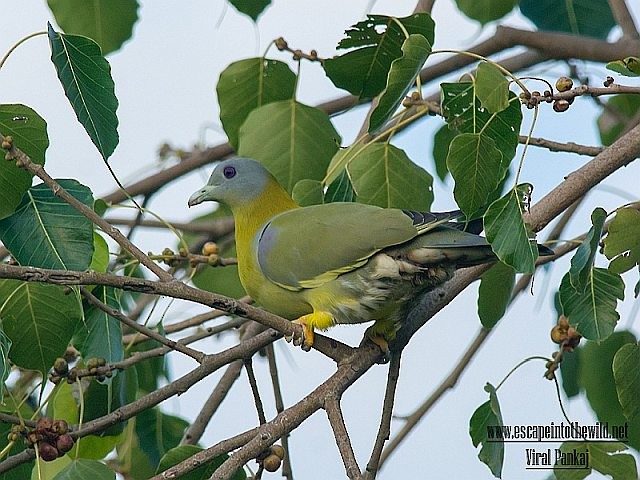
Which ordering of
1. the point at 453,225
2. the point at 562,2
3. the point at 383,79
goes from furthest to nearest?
the point at 562,2 → the point at 383,79 → the point at 453,225

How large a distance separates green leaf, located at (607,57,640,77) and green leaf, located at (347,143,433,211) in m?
0.75

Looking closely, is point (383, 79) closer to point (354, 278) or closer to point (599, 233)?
point (354, 278)

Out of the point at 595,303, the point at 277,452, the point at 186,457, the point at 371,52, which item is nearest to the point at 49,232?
the point at 186,457

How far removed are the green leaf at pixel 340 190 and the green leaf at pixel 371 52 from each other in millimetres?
202

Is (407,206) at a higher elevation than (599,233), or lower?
higher

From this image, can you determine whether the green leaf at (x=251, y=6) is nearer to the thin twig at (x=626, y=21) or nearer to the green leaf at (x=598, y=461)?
the thin twig at (x=626, y=21)

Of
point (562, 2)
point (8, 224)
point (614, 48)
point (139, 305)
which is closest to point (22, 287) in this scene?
point (8, 224)

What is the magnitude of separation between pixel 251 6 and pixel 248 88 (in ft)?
0.74

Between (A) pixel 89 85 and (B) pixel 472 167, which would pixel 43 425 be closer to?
(A) pixel 89 85

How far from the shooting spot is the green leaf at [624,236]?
193 centimetres

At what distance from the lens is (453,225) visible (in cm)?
189

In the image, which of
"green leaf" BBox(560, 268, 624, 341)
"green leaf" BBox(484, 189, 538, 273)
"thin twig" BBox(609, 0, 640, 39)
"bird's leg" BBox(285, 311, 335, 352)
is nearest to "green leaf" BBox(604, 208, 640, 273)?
"green leaf" BBox(560, 268, 624, 341)

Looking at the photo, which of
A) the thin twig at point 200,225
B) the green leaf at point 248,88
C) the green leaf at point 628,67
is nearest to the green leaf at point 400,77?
the green leaf at point 628,67

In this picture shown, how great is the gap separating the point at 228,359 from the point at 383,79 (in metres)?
0.76
